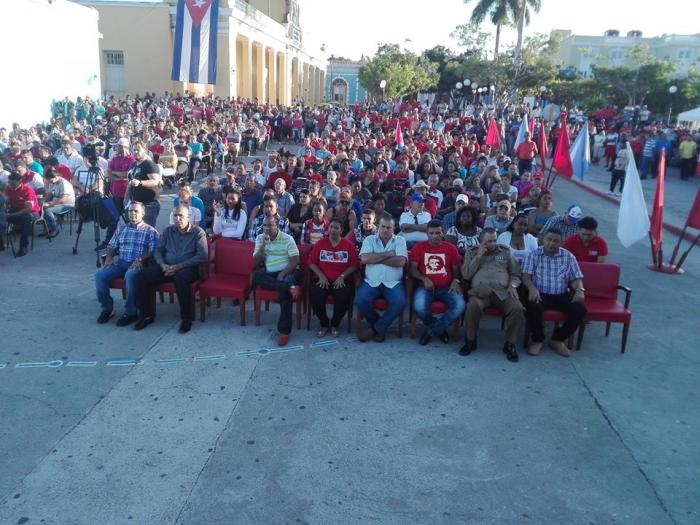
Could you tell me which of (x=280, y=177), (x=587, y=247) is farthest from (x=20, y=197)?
(x=587, y=247)

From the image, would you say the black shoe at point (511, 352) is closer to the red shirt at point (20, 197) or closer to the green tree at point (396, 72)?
the red shirt at point (20, 197)

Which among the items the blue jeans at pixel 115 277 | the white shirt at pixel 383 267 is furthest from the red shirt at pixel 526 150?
the blue jeans at pixel 115 277

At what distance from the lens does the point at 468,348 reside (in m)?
6.04

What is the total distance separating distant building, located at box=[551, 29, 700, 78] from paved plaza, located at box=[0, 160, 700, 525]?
86.6 m

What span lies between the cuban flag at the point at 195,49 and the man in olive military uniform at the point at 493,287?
24.9ft

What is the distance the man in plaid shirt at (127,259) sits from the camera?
6.59 metres

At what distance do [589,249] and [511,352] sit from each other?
6.09 feet

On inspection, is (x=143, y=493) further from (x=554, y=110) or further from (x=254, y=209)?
(x=554, y=110)

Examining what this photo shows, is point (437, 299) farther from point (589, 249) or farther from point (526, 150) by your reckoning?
point (526, 150)

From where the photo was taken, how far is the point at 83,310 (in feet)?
22.9

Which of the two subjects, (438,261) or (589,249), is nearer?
(438,261)

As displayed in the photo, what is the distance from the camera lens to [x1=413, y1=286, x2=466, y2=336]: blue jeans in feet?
20.4

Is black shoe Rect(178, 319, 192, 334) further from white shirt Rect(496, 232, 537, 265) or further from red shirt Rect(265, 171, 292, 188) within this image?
red shirt Rect(265, 171, 292, 188)

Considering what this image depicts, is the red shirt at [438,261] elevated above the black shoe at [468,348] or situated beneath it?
elevated above
